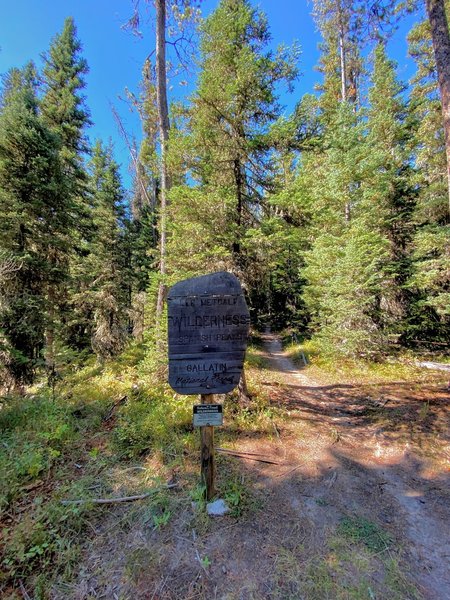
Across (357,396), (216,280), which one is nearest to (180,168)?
(216,280)

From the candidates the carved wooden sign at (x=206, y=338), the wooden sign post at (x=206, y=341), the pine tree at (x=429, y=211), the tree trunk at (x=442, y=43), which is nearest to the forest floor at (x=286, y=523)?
the wooden sign post at (x=206, y=341)

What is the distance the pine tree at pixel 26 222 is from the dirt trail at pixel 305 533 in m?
5.59

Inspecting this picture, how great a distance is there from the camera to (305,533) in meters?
2.87

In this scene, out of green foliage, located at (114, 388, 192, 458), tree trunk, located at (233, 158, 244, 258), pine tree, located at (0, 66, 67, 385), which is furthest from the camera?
pine tree, located at (0, 66, 67, 385)

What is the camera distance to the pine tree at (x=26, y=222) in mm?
6617

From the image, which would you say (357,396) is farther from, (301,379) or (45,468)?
(45,468)

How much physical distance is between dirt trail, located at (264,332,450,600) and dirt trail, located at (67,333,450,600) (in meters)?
0.01

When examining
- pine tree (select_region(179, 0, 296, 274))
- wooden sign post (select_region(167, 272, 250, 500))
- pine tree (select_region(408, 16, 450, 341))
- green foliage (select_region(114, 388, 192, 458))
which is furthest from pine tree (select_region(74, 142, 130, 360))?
pine tree (select_region(408, 16, 450, 341))

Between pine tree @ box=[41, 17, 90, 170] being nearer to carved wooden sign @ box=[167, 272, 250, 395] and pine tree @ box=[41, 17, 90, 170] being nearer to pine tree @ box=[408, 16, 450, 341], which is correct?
carved wooden sign @ box=[167, 272, 250, 395]

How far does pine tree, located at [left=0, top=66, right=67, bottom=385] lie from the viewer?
21.7 ft

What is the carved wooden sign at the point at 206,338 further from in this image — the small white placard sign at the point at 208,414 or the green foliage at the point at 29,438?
the green foliage at the point at 29,438

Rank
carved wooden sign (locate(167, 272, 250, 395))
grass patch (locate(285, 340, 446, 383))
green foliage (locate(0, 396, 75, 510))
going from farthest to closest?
grass patch (locate(285, 340, 446, 383))
green foliage (locate(0, 396, 75, 510))
carved wooden sign (locate(167, 272, 250, 395))

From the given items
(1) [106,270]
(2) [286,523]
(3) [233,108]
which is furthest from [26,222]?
(2) [286,523]

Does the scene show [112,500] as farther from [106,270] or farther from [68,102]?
[68,102]
